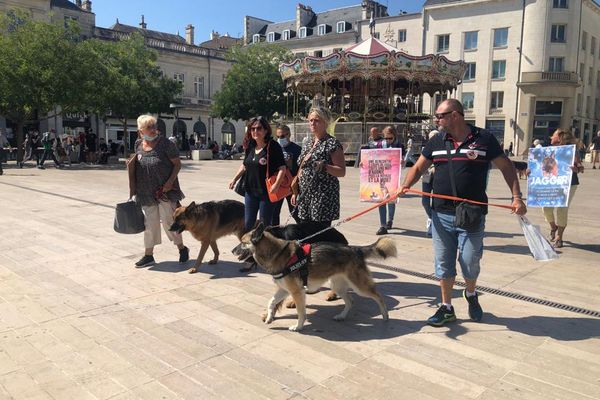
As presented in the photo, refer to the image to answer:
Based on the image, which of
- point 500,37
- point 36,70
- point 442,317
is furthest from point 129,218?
point 500,37

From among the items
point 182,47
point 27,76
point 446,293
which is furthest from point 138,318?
point 182,47

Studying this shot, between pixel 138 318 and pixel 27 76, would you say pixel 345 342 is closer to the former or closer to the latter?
pixel 138 318

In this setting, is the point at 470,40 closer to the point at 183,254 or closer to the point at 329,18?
the point at 329,18

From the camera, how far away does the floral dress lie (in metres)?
4.82

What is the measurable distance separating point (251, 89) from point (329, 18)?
89.6 feet

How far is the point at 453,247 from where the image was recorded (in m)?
4.32

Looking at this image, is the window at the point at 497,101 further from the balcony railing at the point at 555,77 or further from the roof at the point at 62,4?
the roof at the point at 62,4

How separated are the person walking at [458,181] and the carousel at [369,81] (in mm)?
18278

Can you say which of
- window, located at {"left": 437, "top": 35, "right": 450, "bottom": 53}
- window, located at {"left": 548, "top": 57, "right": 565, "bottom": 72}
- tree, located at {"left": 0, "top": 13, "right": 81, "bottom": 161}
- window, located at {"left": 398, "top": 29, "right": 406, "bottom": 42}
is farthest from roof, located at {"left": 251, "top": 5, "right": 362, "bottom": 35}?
tree, located at {"left": 0, "top": 13, "right": 81, "bottom": 161}

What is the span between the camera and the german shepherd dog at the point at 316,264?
415 cm

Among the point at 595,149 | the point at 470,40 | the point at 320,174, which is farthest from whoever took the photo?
the point at 470,40

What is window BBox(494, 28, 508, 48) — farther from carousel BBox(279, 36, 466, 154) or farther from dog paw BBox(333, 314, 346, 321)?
dog paw BBox(333, 314, 346, 321)

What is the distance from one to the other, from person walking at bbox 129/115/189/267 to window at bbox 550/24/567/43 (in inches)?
1946

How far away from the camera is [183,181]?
691 inches
